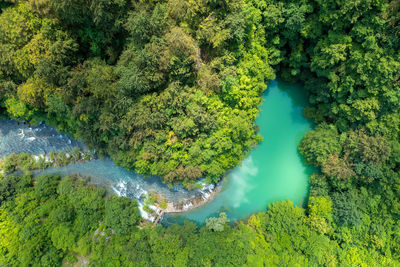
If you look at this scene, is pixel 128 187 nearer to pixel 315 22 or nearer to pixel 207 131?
pixel 207 131

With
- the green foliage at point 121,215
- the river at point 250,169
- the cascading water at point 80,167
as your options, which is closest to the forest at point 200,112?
the green foliage at point 121,215

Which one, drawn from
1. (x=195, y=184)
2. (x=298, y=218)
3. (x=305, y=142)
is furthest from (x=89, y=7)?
(x=298, y=218)

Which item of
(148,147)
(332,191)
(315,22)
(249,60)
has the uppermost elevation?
(315,22)

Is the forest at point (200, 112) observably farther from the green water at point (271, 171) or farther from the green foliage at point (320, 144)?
the green water at point (271, 171)

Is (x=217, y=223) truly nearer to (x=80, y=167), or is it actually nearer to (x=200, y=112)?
(x=200, y=112)

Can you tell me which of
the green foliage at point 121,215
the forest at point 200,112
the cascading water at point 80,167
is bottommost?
the green foliage at point 121,215

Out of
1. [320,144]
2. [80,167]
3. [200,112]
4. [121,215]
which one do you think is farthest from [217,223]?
[80,167]
